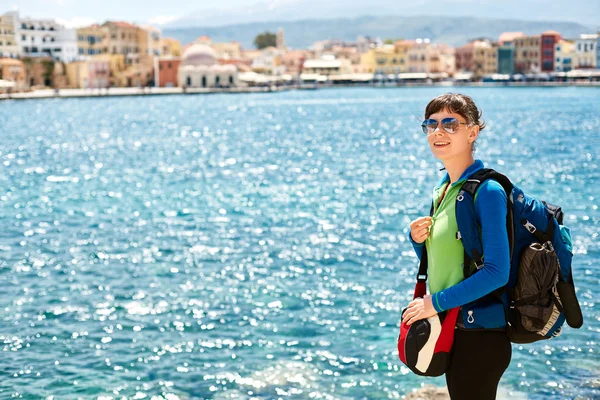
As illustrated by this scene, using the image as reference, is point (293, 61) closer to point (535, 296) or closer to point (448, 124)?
point (448, 124)

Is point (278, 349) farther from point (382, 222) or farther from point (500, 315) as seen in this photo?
point (382, 222)

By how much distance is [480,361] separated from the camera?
132 inches

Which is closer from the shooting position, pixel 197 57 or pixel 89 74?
pixel 89 74

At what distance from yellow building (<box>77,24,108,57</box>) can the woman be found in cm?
12299

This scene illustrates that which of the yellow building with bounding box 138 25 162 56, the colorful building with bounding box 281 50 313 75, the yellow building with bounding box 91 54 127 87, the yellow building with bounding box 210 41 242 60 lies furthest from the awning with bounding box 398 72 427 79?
the yellow building with bounding box 91 54 127 87

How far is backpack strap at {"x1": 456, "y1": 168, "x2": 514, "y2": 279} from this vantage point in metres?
3.23

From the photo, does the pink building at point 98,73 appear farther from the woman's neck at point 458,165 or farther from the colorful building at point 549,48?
the woman's neck at point 458,165

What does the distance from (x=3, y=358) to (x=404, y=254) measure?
696 centimetres

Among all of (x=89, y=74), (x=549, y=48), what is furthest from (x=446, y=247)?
(x=549, y=48)

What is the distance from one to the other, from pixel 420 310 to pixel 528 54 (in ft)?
452

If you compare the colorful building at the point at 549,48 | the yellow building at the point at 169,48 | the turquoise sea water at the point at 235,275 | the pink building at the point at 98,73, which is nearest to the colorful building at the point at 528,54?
the colorful building at the point at 549,48

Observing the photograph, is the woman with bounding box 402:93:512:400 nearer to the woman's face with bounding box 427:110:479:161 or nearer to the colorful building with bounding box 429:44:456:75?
the woman's face with bounding box 427:110:479:161

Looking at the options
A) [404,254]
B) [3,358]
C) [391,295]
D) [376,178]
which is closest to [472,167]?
[3,358]

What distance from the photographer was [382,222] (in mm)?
17625
